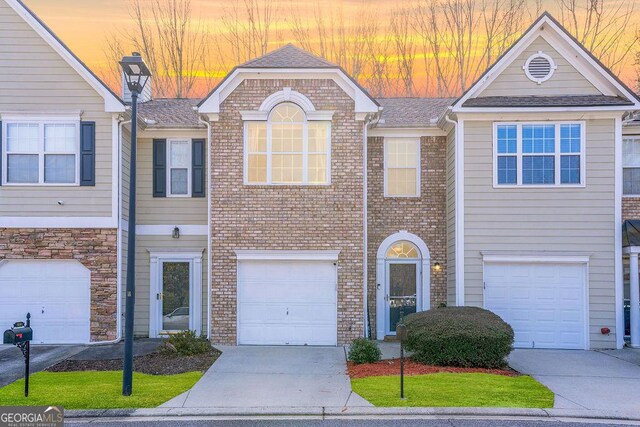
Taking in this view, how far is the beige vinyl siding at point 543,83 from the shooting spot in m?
16.9

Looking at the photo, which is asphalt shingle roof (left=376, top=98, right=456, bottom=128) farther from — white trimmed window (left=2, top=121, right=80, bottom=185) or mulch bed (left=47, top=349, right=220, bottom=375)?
white trimmed window (left=2, top=121, right=80, bottom=185)

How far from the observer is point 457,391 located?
36.8ft

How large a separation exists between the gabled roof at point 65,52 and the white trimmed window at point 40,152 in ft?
3.62

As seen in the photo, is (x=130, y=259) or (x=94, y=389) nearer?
(x=130, y=259)

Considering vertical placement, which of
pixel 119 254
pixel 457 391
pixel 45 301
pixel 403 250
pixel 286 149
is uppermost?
pixel 286 149

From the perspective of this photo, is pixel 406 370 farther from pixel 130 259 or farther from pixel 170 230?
pixel 170 230

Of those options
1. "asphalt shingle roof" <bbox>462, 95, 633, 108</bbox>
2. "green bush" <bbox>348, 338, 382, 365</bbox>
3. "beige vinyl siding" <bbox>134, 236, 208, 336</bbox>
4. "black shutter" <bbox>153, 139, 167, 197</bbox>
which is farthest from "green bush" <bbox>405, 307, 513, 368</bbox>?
"black shutter" <bbox>153, 139, 167, 197</bbox>

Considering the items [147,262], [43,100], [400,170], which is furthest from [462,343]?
[43,100]

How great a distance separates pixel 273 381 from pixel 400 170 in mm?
8167

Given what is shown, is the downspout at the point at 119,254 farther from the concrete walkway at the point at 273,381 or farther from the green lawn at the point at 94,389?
the green lawn at the point at 94,389

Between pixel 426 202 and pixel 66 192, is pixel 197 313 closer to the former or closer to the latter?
pixel 66 192

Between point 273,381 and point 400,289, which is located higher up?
point 400,289

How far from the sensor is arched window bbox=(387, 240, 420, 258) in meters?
18.3

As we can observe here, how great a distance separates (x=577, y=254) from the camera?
54.6 feet
